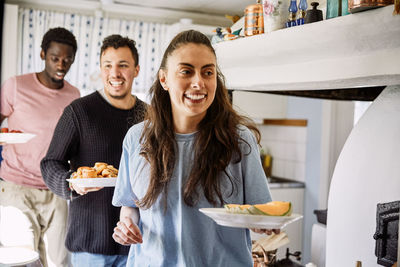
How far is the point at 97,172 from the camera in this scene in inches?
65.5

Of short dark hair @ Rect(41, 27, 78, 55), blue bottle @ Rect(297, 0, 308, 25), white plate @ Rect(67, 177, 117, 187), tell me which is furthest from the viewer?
short dark hair @ Rect(41, 27, 78, 55)

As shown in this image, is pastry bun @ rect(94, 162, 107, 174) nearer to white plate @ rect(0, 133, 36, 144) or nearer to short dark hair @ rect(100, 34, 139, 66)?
short dark hair @ rect(100, 34, 139, 66)

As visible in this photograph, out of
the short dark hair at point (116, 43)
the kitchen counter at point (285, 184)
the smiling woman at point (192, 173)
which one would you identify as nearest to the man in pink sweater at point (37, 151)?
the short dark hair at point (116, 43)

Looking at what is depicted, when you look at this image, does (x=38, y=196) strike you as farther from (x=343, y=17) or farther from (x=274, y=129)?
(x=274, y=129)

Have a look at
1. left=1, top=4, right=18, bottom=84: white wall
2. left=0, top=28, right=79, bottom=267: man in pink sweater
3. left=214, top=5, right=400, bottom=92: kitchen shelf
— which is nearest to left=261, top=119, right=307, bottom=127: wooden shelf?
left=214, top=5, right=400, bottom=92: kitchen shelf

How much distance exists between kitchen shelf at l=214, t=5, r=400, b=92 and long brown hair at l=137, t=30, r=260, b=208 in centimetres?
40

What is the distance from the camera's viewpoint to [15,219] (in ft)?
7.07

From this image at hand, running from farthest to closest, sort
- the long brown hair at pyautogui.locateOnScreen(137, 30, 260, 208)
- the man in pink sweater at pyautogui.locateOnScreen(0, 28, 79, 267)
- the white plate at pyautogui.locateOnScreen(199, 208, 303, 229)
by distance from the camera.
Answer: the man in pink sweater at pyautogui.locateOnScreen(0, 28, 79, 267), the long brown hair at pyautogui.locateOnScreen(137, 30, 260, 208), the white plate at pyautogui.locateOnScreen(199, 208, 303, 229)

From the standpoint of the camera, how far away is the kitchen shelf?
138 cm

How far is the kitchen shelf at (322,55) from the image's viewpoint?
1.38 metres

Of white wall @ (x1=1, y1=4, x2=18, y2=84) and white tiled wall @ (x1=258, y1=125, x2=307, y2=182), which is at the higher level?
white wall @ (x1=1, y1=4, x2=18, y2=84)

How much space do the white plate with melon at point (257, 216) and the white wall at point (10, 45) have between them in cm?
186

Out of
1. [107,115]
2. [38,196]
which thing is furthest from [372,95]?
[38,196]

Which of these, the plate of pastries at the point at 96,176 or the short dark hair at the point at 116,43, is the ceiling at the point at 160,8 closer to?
the short dark hair at the point at 116,43
